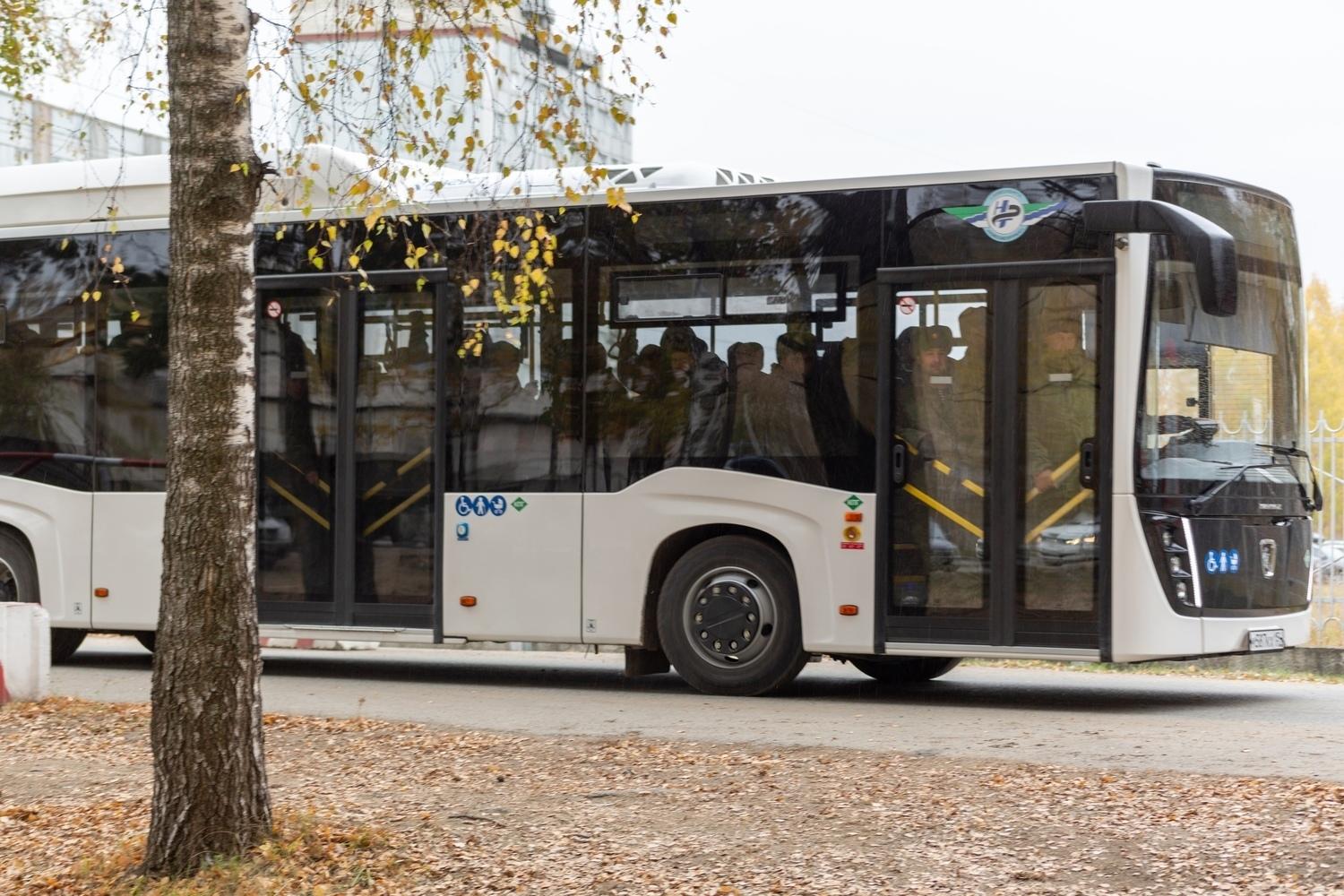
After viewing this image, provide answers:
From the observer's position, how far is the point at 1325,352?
60375mm

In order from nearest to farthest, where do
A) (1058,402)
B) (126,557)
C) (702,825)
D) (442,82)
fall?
(702,825), (442,82), (1058,402), (126,557)

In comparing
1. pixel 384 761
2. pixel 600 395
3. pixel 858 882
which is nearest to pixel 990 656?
pixel 600 395

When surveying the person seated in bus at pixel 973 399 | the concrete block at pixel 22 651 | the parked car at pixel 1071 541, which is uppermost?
the person seated in bus at pixel 973 399

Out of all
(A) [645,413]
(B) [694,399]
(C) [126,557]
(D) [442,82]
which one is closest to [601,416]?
(A) [645,413]

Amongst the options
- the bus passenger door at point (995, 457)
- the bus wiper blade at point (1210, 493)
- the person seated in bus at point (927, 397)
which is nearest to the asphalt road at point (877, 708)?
the bus passenger door at point (995, 457)

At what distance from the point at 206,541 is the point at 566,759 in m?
2.79

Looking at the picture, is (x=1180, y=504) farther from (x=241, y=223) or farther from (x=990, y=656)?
(x=241, y=223)

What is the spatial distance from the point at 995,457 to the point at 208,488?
19.2ft

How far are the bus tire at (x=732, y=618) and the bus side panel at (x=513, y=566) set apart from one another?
28.4 inches

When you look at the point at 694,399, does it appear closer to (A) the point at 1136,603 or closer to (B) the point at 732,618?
(B) the point at 732,618

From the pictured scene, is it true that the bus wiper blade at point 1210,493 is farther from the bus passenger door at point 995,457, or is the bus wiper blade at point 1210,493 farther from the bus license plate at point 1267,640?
the bus license plate at point 1267,640

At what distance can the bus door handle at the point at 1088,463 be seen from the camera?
1084 centimetres

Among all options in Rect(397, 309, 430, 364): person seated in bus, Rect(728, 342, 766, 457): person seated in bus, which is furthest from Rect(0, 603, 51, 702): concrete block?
Rect(728, 342, 766, 457): person seated in bus

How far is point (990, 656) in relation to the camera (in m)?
11.1
